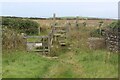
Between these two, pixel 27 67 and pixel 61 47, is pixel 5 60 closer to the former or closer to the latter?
pixel 27 67

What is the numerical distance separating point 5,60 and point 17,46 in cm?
352

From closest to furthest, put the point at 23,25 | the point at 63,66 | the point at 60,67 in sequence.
Result: the point at 60,67
the point at 63,66
the point at 23,25

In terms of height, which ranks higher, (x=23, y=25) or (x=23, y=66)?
(x=23, y=25)

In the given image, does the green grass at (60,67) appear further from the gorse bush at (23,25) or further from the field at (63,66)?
the gorse bush at (23,25)

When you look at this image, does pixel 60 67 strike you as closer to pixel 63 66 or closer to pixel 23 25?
pixel 63 66

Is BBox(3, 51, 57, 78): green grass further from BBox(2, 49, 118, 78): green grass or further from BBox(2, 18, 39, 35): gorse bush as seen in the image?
BBox(2, 18, 39, 35): gorse bush

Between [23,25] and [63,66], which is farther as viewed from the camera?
[23,25]

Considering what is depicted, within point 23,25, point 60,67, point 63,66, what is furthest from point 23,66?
point 23,25

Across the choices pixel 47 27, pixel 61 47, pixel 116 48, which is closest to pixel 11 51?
pixel 61 47

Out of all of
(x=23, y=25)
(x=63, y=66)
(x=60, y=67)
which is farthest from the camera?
(x=23, y=25)

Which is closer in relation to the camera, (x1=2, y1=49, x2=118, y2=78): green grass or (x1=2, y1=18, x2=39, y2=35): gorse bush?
(x1=2, y1=49, x2=118, y2=78): green grass

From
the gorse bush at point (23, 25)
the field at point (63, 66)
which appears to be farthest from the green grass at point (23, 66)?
the gorse bush at point (23, 25)

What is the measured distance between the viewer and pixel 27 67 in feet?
40.6

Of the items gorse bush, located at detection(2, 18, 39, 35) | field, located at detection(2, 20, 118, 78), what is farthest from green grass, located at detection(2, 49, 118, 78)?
gorse bush, located at detection(2, 18, 39, 35)
